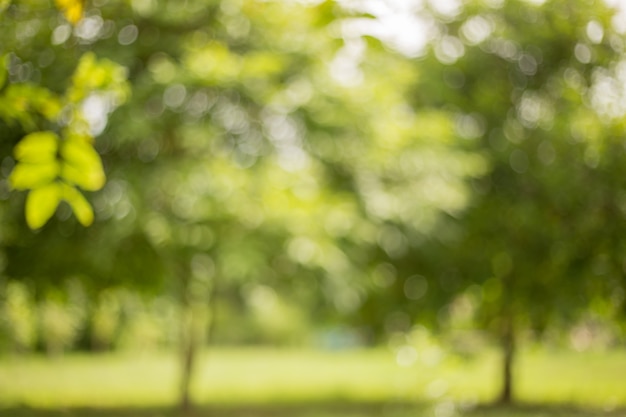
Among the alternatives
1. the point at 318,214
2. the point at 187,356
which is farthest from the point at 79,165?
the point at 187,356

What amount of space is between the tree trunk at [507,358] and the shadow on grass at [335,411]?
42mm

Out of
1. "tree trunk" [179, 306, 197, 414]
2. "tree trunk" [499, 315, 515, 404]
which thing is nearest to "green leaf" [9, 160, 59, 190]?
"tree trunk" [499, 315, 515, 404]

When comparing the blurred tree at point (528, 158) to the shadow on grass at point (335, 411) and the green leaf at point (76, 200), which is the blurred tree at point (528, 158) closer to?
the shadow on grass at point (335, 411)

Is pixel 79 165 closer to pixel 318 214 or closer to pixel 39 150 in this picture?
pixel 39 150

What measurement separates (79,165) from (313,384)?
4.50 metres

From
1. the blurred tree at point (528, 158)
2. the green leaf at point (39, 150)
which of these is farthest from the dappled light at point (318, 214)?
the green leaf at point (39, 150)

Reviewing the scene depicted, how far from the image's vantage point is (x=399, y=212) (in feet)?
14.1

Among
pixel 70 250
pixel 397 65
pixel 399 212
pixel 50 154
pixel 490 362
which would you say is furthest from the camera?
pixel 397 65

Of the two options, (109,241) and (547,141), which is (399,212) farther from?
(109,241)

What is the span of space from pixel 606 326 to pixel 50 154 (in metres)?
1.68

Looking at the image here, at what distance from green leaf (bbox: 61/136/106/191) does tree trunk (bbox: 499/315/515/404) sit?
6.11ft

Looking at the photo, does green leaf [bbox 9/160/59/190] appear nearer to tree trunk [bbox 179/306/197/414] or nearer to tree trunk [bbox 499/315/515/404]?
tree trunk [bbox 499/315/515/404]

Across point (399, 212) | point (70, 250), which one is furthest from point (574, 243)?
point (70, 250)

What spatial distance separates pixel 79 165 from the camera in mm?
558
